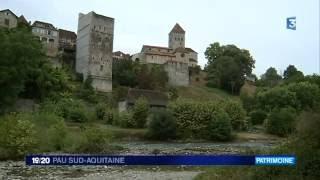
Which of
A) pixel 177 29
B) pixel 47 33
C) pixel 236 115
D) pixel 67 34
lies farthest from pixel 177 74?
pixel 236 115

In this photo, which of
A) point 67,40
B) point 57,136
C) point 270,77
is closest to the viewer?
point 57,136

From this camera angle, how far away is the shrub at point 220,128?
2372 inches

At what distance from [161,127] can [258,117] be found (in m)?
22.2

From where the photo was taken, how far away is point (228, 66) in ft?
358

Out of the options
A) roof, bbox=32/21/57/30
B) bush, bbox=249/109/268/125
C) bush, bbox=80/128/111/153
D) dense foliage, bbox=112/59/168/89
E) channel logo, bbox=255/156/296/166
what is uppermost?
roof, bbox=32/21/57/30

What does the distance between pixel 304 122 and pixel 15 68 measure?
48362 millimetres

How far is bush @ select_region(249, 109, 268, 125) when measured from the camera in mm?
75812

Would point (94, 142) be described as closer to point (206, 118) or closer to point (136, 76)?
point (206, 118)

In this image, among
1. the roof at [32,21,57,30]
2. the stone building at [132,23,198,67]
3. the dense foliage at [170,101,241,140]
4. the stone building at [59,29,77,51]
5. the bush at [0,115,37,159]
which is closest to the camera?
the bush at [0,115,37,159]

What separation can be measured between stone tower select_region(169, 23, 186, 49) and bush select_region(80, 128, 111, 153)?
9809 centimetres

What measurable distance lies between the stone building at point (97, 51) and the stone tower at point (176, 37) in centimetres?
4432

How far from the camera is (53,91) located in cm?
7162

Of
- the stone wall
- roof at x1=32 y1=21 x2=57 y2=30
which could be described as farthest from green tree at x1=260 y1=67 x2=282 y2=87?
roof at x1=32 y1=21 x2=57 y2=30

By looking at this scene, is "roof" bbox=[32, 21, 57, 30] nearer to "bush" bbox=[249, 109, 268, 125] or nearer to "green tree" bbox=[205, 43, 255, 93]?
"green tree" bbox=[205, 43, 255, 93]
